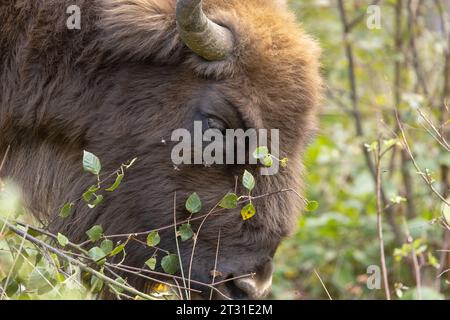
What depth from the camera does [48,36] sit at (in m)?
5.04

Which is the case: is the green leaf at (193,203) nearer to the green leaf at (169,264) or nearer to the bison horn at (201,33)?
the green leaf at (169,264)

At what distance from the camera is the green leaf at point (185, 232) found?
180 inches

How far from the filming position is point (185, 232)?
A: 4590mm

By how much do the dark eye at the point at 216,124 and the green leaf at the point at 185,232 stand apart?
1.93 ft

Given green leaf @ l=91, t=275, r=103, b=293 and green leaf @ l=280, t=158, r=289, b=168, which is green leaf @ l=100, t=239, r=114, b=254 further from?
green leaf @ l=280, t=158, r=289, b=168

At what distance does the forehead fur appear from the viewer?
16.1ft

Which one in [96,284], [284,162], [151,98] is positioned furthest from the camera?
[151,98]

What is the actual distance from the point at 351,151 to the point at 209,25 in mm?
4562

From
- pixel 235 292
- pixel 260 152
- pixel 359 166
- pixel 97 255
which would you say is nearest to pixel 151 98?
pixel 260 152

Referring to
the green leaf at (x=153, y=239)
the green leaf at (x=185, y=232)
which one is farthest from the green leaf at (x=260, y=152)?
the green leaf at (x=153, y=239)

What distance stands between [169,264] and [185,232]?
189 millimetres

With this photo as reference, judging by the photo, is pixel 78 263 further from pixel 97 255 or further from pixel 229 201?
pixel 229 201

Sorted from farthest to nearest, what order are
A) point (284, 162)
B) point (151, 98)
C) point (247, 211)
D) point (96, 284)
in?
point (151, 98) → point (284, 162) → point (247, 211) → point (96, 284)
